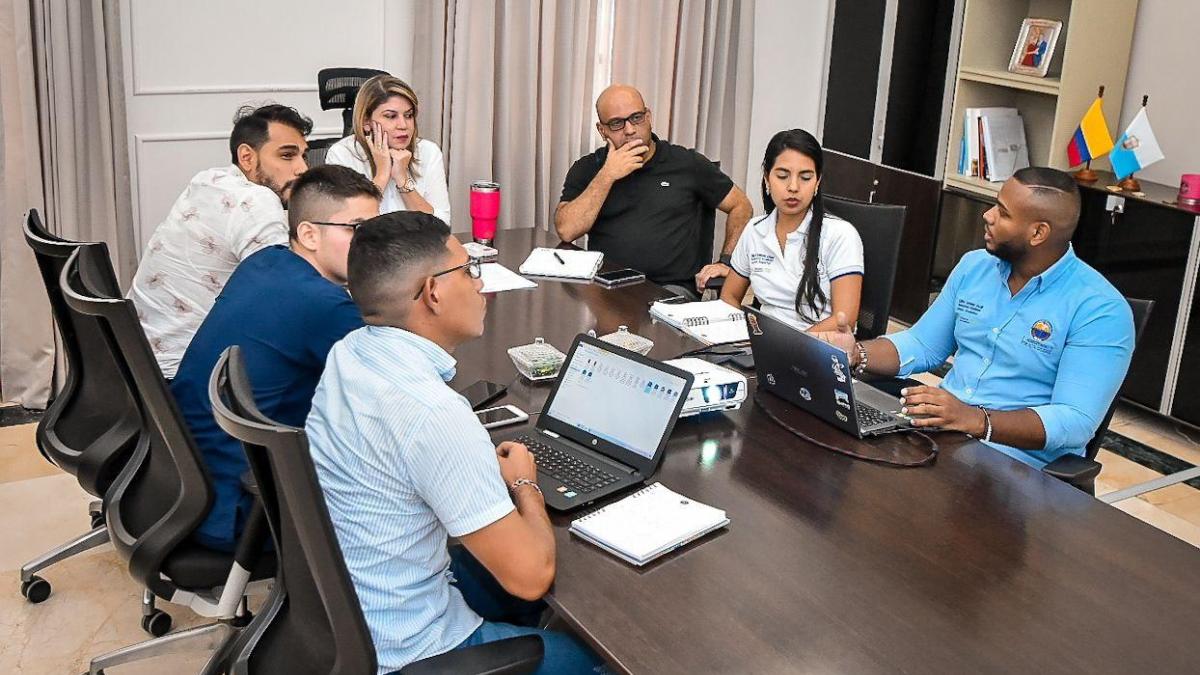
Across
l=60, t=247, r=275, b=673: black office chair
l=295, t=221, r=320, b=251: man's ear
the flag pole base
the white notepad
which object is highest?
the flag pole base

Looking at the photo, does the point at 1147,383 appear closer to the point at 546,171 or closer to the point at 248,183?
the point at 546,171

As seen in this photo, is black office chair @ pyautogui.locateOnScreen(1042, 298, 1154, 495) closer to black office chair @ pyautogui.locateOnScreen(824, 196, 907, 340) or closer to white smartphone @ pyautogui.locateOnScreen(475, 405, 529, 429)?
black office chair @ pyautogui.locateOnScreen(824, 196, 907, 340)

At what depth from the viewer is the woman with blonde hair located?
371 centimetres

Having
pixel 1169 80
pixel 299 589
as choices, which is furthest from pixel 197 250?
pixel 1169 80

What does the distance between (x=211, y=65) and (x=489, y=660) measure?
323 cm

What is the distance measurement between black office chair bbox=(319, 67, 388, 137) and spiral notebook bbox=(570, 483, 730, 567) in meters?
2.40

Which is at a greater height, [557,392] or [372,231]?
[372,231]

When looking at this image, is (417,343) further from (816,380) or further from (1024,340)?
(1024,340)

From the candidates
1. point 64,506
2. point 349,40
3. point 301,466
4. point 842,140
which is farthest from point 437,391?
point 842,140

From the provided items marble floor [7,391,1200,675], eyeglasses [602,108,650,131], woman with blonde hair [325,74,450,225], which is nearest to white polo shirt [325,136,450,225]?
woman with blonde hair [325,74,450,225]

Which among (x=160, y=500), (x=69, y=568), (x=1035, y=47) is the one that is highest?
(x=1035, y=47)

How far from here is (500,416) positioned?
241 centimetres

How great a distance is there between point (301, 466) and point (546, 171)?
3.56m

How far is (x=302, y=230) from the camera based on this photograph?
247 cm
